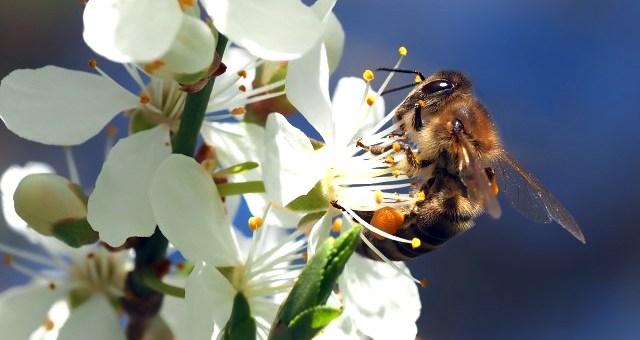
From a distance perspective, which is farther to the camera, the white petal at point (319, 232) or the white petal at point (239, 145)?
the white petal at point (239, 145)

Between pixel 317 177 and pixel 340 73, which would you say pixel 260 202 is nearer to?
pixel 317 177

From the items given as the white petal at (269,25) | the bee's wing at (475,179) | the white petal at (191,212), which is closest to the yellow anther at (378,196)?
the bee's wing at (475,179)

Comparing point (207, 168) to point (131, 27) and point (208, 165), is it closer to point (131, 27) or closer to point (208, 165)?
point (208, 165)

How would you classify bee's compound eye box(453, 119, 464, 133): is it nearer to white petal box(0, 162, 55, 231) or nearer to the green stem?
the green stem

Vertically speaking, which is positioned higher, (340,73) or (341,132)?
(341,132)

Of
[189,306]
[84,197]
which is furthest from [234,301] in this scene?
[84,197]

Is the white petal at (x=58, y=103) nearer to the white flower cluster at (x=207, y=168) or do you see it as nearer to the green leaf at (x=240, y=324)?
the white flower cluster at (x=207, y=168)

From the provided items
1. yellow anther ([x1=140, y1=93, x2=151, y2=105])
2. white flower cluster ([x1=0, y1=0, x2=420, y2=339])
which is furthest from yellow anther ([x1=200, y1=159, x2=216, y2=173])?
yellow anther ([x1=140, y1=93, x2=151, y2=105])
